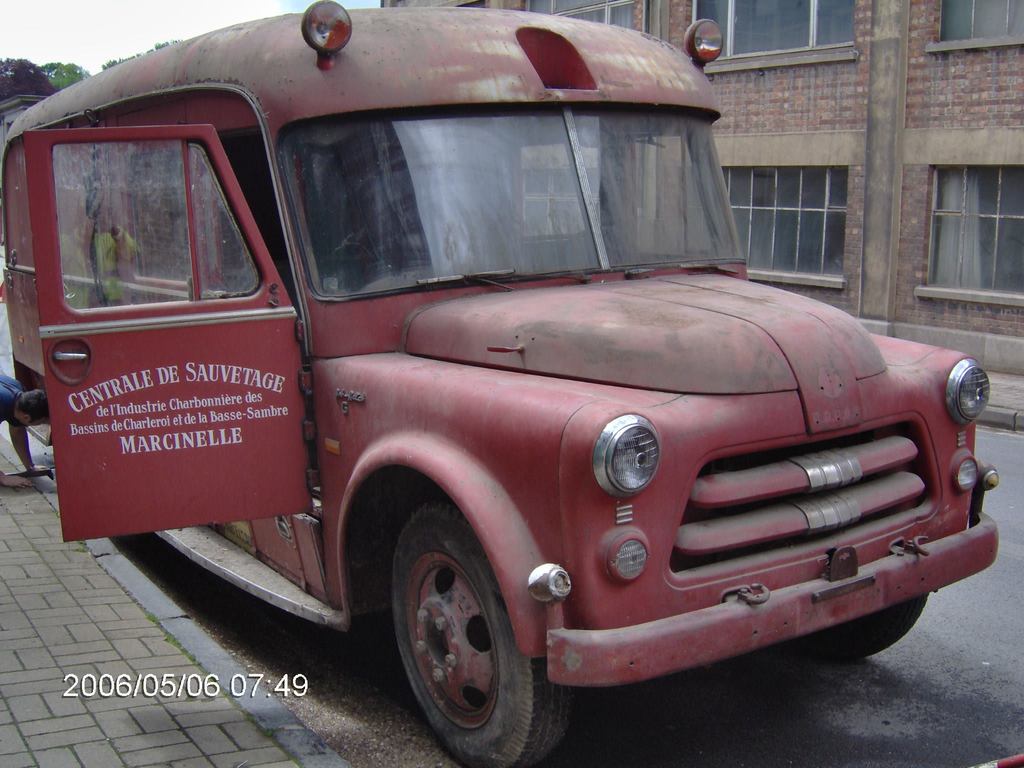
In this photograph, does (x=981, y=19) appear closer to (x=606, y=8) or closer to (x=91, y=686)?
(x=606, y=8)

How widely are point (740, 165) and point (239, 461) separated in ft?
46.1

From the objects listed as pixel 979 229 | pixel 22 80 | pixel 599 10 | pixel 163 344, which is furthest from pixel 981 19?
pixel 22 80

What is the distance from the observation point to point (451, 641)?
3.82 metres

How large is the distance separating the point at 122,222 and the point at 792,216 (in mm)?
13330

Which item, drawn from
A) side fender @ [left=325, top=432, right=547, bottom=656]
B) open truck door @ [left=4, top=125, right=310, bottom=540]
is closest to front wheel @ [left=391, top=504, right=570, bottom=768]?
side fender @ [left=325, top=432, right=547, bottom=656]

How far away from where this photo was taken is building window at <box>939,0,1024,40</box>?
13.4 metres

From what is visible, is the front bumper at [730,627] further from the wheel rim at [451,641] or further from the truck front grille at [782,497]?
the wheel rim at [451,641]

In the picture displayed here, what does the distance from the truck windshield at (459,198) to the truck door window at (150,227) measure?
296mm

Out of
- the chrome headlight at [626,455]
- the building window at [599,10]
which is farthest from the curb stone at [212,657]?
the building window at [599,10]

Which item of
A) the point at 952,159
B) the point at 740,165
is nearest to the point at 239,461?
the point at 952,159

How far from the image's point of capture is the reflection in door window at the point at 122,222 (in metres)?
4.29

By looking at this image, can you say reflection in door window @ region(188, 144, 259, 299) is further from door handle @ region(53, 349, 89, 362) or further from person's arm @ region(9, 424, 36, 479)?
person's arm @ region(9, 424, 36, 479)

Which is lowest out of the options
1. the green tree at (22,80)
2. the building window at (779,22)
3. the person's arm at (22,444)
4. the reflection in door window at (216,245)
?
the person's arm at (22,444)

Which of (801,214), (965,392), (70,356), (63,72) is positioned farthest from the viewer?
(63,72)
